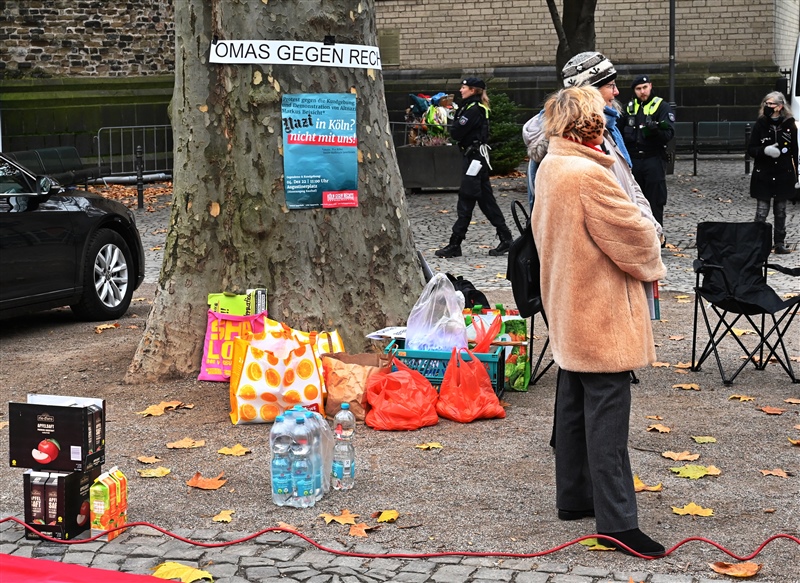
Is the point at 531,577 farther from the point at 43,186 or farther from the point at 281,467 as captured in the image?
the point at 43,186

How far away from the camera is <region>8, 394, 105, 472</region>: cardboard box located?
5059 millimetres

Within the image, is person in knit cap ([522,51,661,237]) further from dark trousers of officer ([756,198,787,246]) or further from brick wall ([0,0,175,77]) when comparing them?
brick wall ([0,0,175,77])

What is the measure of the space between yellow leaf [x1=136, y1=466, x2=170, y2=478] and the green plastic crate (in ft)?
5.51

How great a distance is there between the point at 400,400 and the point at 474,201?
7.25 m

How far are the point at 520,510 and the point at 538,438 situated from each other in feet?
3.95

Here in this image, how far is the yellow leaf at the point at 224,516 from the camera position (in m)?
5.37

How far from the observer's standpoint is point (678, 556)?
480 cm

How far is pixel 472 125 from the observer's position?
45.4ft

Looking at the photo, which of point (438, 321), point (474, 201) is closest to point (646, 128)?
point (474, 201)

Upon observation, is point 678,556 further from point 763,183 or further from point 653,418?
point 763,183

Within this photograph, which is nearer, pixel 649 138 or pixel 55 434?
pixel 55 434

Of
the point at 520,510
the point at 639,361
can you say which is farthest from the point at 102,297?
the point at 639,361

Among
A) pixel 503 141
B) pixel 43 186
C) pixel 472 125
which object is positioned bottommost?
pixel 43 186

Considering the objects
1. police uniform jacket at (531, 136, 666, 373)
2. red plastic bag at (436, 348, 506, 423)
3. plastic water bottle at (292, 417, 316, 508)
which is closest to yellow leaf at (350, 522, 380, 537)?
plastic water bottle at (292, 417, 316, 508)
